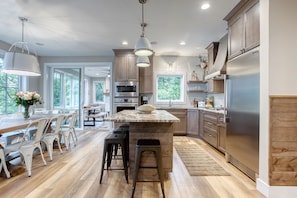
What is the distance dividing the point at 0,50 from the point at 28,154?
3.71 metres

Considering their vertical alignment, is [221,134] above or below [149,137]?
below

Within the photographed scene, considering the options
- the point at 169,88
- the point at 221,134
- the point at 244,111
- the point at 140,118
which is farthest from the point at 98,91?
the point at 244,111

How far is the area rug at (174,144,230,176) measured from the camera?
3.13 meters

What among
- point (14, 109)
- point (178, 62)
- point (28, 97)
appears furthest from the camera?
point (178, 62)

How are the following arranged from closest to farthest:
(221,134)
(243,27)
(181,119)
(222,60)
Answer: (243,27)
(221,134)
(222,60)
(181,119)

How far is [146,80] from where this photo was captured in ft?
20.6

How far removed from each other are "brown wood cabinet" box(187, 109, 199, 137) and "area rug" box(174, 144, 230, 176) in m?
1.06

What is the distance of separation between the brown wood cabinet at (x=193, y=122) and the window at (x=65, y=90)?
13.5 feet

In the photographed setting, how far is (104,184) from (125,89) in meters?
3.58

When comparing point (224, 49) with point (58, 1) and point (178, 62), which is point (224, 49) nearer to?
point (178, 62)

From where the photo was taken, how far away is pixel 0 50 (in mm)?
5148

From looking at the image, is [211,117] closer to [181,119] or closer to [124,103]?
[181,119]

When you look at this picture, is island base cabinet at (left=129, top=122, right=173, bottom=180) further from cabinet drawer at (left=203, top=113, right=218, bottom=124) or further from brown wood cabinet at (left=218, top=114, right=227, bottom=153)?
cabinet drawer at (left=203, top=113, right=218, bottom=124)

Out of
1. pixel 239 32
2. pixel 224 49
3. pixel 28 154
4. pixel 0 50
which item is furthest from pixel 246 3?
pixel 0 50
